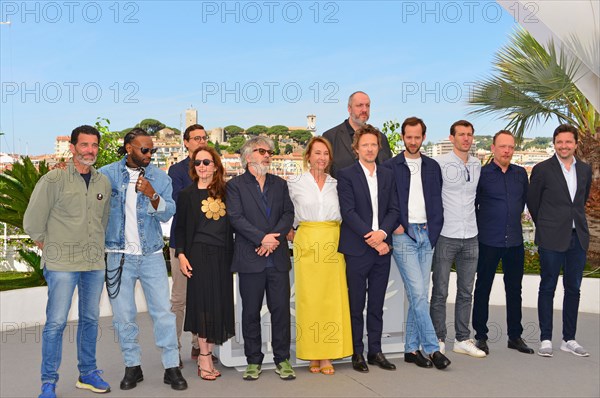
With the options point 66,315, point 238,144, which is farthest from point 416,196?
point 66,315

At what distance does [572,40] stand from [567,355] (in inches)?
138

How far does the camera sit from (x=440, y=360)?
5191mm

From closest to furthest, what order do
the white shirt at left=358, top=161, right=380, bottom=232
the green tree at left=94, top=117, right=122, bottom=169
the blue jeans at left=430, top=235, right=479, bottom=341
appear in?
the white shirt at left=358, top=161, right=380, bottom=232 → the blue jeans at left=430, top=235, right=479, bottom=341 → the green tree at left=94, top=117, right=122, bottom=169

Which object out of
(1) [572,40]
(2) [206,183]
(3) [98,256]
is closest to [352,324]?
(2) [206,183]

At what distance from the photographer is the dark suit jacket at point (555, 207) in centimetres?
564

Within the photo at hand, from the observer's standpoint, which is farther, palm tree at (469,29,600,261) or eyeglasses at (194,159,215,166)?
palm tree at (469,29,600,261)

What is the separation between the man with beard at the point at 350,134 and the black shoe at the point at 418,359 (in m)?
1.64

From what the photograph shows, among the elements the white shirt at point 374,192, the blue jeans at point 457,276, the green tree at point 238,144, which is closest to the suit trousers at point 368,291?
the white shirt at point 374,192

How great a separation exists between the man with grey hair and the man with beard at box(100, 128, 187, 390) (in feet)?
1.72

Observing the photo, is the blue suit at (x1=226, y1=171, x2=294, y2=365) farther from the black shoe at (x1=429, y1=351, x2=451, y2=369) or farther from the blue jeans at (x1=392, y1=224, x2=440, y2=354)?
the black shoe at (x1=429, y1=351, x2=451, y2=369)

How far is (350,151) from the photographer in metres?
5.73

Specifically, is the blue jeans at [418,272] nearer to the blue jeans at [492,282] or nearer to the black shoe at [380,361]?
the black shoe at [380,361]

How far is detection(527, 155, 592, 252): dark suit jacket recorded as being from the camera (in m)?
5.64

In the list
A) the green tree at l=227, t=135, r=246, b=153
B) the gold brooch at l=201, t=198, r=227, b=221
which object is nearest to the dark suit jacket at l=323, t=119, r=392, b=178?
the green tree at l=227, t=135, r=246, b=153
